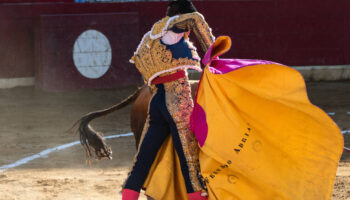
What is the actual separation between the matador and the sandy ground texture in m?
1.02

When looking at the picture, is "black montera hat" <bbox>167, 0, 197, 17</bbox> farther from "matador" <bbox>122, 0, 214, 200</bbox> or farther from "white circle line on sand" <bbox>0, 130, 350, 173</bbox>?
"white circle line on sand" <bbox>0, 130, 350, 173</bbox>

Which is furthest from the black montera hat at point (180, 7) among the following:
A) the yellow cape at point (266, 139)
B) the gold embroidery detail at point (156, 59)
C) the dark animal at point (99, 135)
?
the dark animal at point (99, 135)

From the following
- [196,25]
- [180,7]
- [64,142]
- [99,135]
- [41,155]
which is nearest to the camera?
[196,25]

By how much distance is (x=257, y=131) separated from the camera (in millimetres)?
3096

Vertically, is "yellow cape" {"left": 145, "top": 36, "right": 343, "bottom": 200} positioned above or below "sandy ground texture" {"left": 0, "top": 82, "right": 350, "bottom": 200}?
above

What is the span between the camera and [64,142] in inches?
235

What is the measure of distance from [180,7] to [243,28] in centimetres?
669

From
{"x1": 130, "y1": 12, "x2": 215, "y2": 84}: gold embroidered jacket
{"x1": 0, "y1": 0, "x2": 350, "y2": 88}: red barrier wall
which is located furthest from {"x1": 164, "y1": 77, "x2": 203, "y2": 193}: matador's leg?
{"x1": 0, "y1": 0, "x2": 350, "y2": 88}: red barrier wall

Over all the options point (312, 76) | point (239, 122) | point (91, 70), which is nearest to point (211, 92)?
point (239, 122)

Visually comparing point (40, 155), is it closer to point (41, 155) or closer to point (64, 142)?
point (41, 155)

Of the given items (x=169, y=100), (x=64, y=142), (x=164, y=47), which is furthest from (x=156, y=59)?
(x=64, y=142)

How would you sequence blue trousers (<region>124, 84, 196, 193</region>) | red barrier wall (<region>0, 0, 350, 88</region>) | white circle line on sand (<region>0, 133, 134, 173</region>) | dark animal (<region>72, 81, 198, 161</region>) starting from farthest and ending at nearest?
red barrier wall (<region>0, 0, 350, 88</region>) → white circle line on sand (<region>0, 133, 134, 173</region>) → dark animal (<region>72, 81, 198, 161</region>) → blue trousers (<region>124, 84, 196, 193</region>)

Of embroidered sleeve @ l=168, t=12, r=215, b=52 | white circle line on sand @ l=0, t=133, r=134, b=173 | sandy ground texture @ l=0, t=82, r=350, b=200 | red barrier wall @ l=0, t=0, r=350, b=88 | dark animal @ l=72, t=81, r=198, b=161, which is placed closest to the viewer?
embroidered sleeve @ l=168, t=12, r=215, b=52

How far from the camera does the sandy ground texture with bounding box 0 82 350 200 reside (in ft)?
14.3
